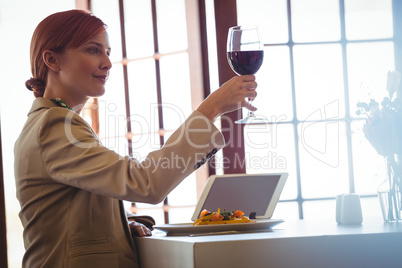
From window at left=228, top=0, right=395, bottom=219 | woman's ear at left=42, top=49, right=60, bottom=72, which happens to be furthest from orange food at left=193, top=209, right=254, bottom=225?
window at left=228, top=0, right=395, bottom=219

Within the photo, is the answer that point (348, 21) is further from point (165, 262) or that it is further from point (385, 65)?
point (165, 262)

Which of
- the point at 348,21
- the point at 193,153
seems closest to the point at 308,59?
the point at 348,21

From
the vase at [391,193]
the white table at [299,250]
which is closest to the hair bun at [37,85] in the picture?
the white table at [299,250]

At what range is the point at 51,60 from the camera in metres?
1.59

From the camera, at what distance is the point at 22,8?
11.3ft

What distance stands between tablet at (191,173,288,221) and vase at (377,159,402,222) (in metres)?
0.30

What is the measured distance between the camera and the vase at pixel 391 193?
4.99ft

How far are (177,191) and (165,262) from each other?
2042 mm

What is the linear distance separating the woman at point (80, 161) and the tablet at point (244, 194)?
0.23 meters

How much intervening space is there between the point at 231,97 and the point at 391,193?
2.01 feet

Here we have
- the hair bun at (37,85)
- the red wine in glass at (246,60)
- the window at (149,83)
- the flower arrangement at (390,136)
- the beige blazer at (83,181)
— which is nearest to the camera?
the beige blazer at (83,181)

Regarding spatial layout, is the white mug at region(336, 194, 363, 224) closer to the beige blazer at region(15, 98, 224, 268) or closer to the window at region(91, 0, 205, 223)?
the beige blazer at region(15, 98, 224, 268)

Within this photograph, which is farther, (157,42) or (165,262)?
(157,42)

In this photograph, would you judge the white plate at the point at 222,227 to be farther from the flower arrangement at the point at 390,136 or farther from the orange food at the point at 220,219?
the flower arrangement at the point at 390,136
